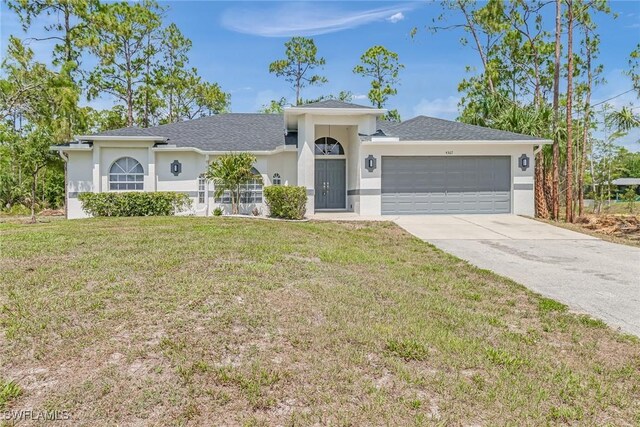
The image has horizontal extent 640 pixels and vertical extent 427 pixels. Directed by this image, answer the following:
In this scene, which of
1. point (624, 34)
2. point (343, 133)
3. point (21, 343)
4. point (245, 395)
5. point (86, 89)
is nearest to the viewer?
point (245, 395)

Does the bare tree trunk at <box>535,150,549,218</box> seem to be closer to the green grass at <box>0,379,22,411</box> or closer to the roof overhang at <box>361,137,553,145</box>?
the roof overhang at <box>361,137,553,145</box>

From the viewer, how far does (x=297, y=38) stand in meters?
32.5

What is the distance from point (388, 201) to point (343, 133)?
3.82 m

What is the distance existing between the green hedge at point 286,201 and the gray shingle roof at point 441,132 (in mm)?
4773

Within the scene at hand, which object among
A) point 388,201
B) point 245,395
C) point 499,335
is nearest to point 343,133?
point 388,201

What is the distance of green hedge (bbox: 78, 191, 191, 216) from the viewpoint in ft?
48.0

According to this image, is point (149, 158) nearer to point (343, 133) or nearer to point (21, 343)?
point (343, 133)

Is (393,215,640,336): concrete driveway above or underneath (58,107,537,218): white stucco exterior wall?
underneath

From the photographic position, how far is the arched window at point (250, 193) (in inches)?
651

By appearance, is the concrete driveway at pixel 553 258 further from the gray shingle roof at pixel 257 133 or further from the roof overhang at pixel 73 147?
the roof overhang at pixel 73 147

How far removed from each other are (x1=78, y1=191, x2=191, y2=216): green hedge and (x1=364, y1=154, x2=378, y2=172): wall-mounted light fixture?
304 inches

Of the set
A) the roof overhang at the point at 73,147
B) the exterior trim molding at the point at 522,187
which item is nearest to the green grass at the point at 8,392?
the roof overhang at the point at 73,147

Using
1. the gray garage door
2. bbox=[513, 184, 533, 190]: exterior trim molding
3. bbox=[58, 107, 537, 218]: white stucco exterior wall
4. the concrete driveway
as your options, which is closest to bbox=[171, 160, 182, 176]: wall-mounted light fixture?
Result: bbox=[58, 107, 537, 218]: white stucco exterior wall

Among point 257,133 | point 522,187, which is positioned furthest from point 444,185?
point 257,133
